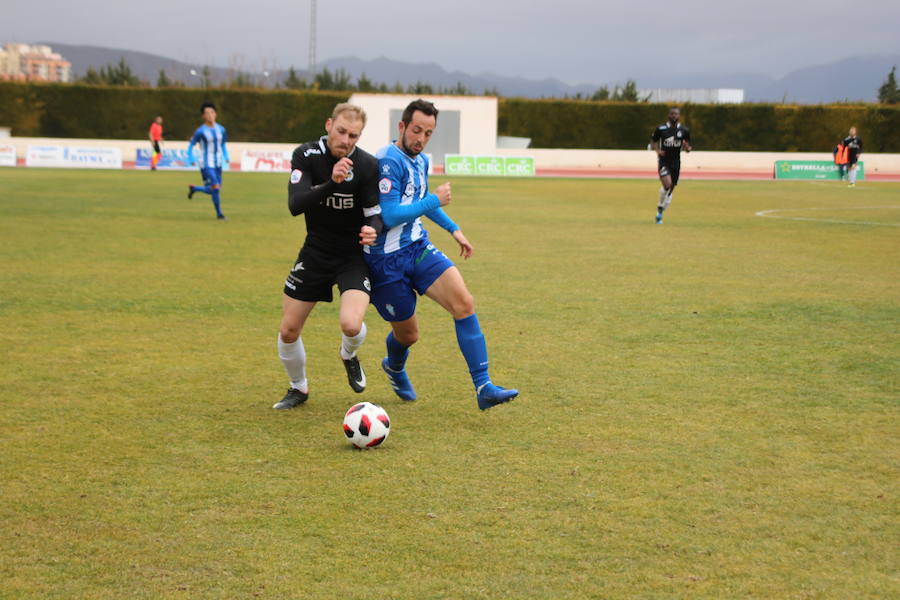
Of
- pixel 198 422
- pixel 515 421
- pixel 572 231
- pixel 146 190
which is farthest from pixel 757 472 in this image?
pixel 146 190

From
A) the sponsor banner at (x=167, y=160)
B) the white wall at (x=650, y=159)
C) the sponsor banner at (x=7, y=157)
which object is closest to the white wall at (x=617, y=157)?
the white wall at (x=650, y=159)

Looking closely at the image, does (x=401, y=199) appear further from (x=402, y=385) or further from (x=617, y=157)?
(x=617, y=157)

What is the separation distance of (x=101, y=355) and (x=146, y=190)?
21672 mm

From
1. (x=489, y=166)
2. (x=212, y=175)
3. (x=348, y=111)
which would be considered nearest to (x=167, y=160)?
(x=489, y=166)

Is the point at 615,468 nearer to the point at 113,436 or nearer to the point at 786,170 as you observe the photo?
the point at 113,436

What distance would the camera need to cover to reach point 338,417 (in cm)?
630

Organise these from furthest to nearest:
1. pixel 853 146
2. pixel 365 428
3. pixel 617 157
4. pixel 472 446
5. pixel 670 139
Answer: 1. pixel 617 157
2. pixel 853 146
3. pixel 670 139
4. pixel 472 446
5. pixel 365 428

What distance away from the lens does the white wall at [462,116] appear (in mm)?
49656

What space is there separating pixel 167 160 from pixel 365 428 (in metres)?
40.6

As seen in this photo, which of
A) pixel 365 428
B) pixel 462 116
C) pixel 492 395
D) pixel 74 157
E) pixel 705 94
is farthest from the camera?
pixel 705 94

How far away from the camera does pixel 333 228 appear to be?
636 cm

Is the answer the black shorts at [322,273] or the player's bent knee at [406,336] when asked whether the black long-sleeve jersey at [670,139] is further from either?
the black shorts at [322,273]

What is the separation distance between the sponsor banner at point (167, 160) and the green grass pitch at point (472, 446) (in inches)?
1247

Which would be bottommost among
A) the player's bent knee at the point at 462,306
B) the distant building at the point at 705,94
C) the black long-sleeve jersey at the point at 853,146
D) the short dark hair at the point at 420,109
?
the player's bent knee at the point at 462,306
